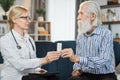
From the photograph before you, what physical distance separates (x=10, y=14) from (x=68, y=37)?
5.01m

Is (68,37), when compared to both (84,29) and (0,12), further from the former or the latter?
(84,29)

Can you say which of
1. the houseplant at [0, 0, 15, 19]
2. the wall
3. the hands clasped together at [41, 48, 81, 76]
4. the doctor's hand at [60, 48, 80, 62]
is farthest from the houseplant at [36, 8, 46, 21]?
the doctor's hand at [60, 48, 80, 62]

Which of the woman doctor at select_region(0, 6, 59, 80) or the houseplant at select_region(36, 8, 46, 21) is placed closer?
the woman doctor at select_region(0, 6, 59, 80)

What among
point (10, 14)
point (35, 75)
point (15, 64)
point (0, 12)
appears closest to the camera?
point (35, 75)

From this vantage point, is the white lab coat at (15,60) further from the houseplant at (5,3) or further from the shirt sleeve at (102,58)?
the houseplant at (5,3)

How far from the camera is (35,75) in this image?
2.14m

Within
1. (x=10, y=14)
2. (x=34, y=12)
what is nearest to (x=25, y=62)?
(x=10, y=14)

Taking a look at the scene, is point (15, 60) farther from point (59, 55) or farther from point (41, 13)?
point (41, 13)

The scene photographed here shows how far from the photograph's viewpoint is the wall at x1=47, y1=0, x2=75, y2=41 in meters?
7.25

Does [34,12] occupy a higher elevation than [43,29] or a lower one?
higher

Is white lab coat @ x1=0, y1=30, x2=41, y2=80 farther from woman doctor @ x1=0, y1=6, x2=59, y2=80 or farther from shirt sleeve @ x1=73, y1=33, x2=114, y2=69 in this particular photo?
shirt sleeve @ x1=73, y1=33, x2=114, y2=69

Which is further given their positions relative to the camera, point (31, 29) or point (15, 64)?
point (31, 29)

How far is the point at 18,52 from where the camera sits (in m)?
2.36

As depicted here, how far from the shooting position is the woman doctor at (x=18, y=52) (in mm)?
2299
